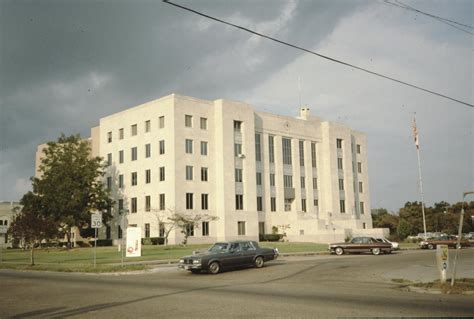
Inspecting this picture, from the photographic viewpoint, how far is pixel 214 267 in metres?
24.6

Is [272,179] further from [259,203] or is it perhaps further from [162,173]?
[162,173]

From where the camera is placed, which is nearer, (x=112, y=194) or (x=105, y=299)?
(x=105, y=299)

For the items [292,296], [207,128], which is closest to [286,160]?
[207,128]

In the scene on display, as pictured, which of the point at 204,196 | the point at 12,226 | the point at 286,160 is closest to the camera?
the point at 12,226

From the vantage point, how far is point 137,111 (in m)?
66.3

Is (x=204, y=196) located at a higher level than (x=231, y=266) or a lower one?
higher

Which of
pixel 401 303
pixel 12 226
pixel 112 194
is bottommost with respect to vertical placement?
pixel 401 303

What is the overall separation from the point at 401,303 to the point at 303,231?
53.8 meters

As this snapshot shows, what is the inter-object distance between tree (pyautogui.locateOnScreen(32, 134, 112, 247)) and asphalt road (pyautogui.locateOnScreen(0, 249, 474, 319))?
4001 cm

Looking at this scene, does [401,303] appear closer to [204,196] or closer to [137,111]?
[204,196]

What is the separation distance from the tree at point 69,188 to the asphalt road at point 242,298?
40.0 m

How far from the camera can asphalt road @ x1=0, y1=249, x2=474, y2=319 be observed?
11.8 meters

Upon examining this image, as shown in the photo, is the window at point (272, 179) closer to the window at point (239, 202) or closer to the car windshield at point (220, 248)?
the window at point (239, 202)

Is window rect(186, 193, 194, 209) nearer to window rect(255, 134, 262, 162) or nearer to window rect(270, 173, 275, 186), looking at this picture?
window rect(255, 134, 262, 162)
